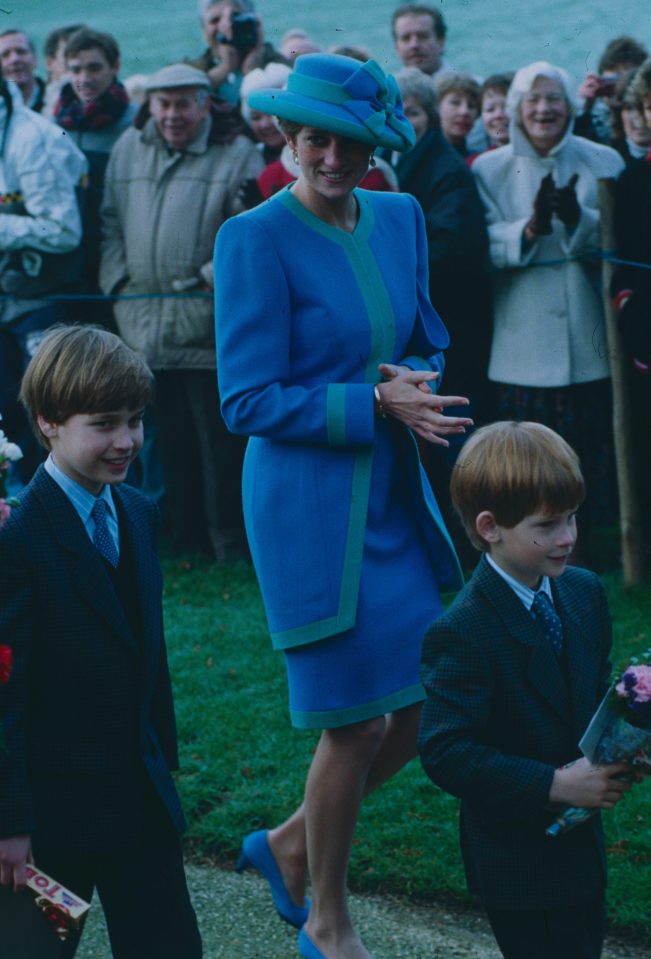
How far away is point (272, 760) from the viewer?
505 cm

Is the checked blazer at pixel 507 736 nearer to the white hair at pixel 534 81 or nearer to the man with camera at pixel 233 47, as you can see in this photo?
the white hair at pixel 534 81

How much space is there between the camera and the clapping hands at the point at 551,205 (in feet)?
21.8

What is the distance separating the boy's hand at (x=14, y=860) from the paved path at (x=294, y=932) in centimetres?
116

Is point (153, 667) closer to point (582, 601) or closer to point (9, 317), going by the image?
point (582, 601)

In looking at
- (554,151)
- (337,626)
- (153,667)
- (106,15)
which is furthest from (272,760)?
(106,15)

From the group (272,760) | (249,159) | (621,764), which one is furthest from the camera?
(249,159)

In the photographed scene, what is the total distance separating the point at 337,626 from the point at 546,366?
11.5ft

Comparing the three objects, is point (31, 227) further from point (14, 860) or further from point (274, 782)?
point (14, 860)

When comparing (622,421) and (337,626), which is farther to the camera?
(622,421)

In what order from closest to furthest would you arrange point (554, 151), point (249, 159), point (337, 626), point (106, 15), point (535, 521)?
point (535, 521)
point (337, 626)
point (554, 151)
point (249, 159)
point (106, 15)

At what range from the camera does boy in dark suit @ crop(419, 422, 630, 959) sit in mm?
2795

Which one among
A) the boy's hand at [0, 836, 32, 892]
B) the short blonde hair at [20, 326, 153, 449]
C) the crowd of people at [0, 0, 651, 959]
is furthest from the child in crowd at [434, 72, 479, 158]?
the boy's hand at [0, 836, 32, 892]

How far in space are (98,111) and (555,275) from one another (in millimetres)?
2918

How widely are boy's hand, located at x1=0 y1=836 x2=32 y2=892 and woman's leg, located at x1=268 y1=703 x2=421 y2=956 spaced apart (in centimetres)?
102
